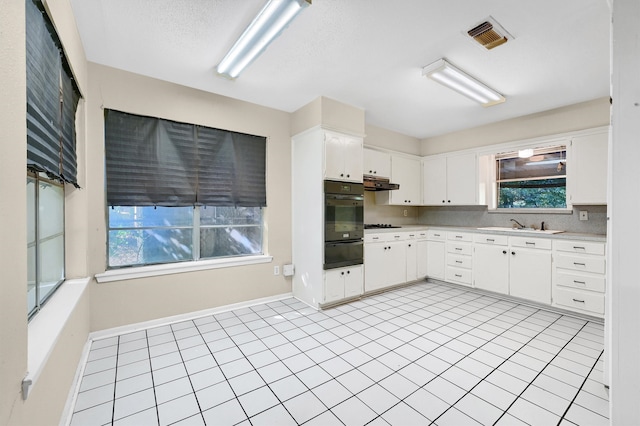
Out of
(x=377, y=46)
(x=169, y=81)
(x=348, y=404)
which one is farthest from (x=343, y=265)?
(x=169, y=81)

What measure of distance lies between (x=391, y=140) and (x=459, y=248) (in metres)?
2.19

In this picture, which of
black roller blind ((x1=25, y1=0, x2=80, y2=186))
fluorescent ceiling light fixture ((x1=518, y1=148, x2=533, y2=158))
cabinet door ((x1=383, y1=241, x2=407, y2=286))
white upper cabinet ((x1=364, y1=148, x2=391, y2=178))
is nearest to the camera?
black roller blind ((x1=25, y1=0, x2=80, y2=186))

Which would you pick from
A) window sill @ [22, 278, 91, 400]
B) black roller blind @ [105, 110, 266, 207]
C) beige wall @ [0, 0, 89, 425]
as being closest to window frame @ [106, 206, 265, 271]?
black roller blind @ [105, 110, 266, 207]

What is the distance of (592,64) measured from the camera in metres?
2.63

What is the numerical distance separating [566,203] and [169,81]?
5.29 meters

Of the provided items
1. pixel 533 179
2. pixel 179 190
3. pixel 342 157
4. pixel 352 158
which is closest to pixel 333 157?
pixel 342 157

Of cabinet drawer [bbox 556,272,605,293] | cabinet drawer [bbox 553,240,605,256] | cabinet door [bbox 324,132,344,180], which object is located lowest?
cabinet drawer [bbox 556,272,605,293]

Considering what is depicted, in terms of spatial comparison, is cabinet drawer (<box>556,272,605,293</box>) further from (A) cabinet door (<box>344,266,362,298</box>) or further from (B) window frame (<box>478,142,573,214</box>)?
(A) cabinet door (<box>344,266,362,298</box>)

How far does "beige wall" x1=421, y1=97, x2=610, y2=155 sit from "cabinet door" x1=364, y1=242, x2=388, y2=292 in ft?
7.75

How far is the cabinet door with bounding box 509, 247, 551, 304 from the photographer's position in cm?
349

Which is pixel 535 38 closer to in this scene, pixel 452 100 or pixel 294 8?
pixel 452 100

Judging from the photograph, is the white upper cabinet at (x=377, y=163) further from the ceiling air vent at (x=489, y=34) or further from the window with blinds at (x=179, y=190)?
the ceiling air vent at (x=489, y=34)

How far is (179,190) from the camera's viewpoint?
10.2 ft

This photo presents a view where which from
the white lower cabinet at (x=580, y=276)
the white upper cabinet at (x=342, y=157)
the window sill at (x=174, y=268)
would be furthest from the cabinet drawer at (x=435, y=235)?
the window sill at (x=174, y=268)
